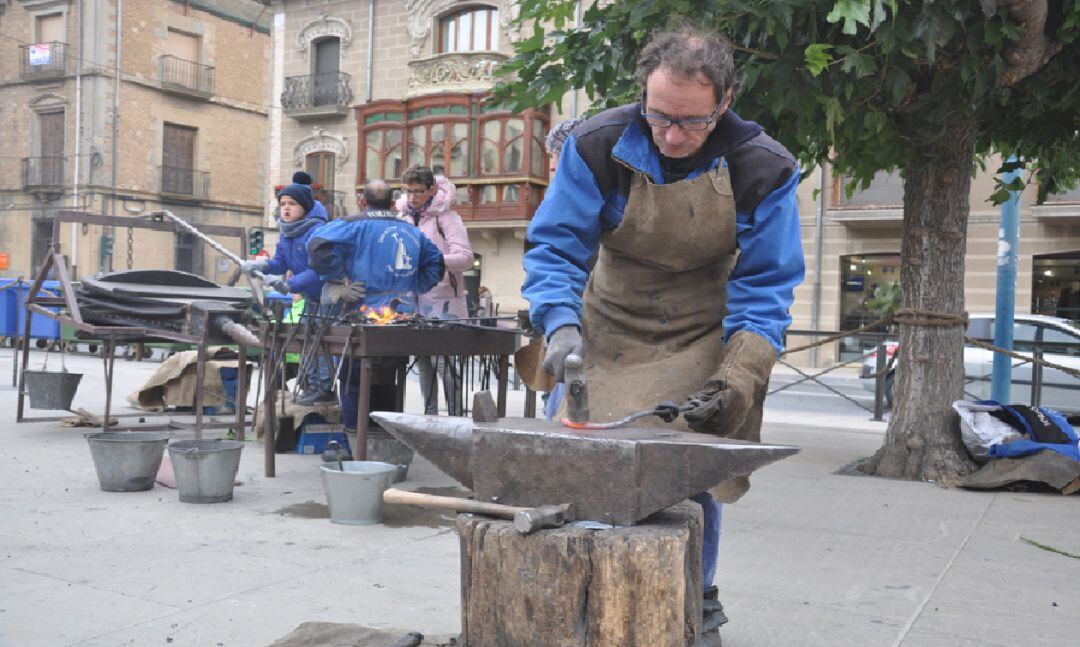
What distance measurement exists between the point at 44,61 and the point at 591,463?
3430 cm

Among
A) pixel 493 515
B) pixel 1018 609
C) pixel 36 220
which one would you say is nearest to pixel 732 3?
pixel 1018 609

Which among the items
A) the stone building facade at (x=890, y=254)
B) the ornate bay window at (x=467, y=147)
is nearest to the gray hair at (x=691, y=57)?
the stone building facade at (x=890, y=254)

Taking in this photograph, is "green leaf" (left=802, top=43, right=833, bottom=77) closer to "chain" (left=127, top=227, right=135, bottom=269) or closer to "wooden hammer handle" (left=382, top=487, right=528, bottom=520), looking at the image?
"wooden hammer handle" (left=382, top=487, right=528, bottom=520)

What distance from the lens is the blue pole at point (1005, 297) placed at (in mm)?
7809

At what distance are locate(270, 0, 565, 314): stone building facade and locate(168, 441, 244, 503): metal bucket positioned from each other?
737 inches

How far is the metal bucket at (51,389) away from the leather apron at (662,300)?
5.72 m

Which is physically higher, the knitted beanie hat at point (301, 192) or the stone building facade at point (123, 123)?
the stone building facade at point (123, 123)

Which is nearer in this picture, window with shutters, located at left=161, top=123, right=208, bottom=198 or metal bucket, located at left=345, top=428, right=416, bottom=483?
metal bucket, located at left=345, top=428, right=416, bottom=483

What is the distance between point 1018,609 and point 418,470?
3.66 meters

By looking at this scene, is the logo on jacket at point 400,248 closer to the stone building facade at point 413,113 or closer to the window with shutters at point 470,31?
the stone building facade at point 413,113

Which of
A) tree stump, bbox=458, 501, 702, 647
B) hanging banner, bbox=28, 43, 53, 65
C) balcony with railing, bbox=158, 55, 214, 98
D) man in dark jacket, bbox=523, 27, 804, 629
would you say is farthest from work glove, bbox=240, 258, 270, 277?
hanging banner, bbox=28, 43, 53, 65

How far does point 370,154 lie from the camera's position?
25578 millimetres

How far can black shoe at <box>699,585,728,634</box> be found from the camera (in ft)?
9.28

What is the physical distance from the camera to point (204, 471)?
196 inches
